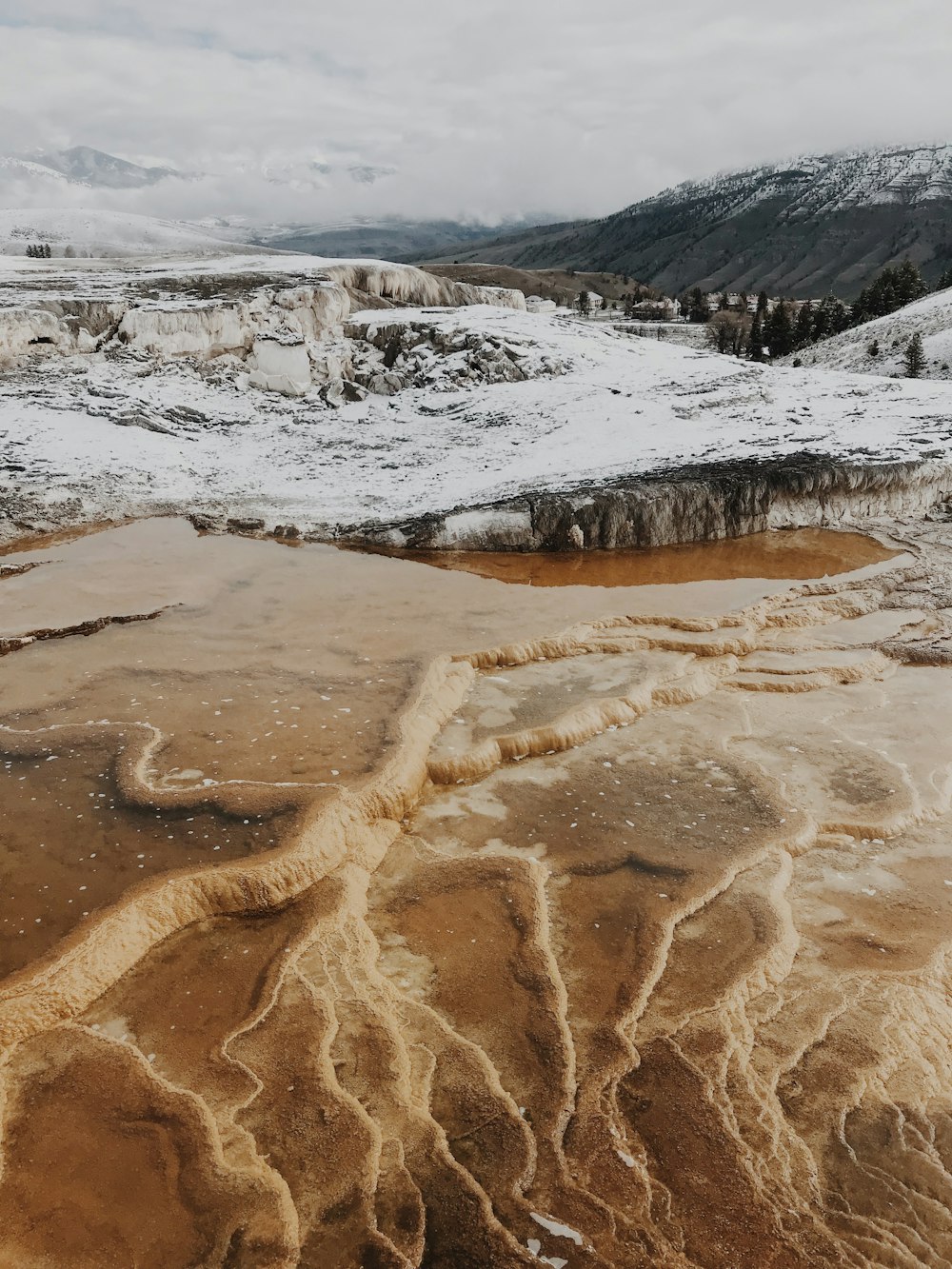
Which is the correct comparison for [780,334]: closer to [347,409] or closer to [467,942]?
[347,409]

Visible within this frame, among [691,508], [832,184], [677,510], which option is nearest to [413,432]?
[677,510]

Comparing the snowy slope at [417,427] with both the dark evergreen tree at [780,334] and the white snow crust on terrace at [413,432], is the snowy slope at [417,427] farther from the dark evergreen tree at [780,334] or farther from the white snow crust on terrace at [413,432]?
the dark evergreen tree at [780,334]

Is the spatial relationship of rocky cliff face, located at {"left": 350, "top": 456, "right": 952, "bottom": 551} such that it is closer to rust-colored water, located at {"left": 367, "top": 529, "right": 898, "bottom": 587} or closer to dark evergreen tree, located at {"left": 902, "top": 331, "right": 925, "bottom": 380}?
rust-colored water, located at {"left": 367, "top": 529, "right": 898, "bottom": 587}

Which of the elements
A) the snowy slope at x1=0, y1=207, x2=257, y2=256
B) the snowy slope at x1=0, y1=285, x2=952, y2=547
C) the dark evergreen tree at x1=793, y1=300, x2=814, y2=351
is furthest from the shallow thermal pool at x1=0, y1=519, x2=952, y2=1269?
the snowy slope at x1=0, y1=207, x2=257, y2=256

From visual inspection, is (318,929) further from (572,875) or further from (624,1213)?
(624,1213)

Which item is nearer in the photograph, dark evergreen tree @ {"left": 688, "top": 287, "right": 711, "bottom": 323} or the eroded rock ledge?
the eroded rock ledge

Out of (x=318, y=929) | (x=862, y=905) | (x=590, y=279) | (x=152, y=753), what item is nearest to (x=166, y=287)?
(x=152, y=753)
